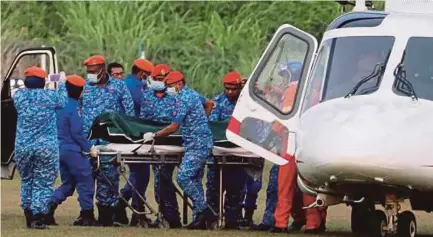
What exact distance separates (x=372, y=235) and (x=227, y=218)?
168cm

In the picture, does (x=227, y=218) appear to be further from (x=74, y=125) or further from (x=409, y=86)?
(x=409, y=86)

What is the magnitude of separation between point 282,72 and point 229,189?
1.92 metres

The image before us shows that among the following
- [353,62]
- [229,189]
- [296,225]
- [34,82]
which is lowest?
[296,225]

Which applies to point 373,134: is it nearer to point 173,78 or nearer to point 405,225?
point 405,225

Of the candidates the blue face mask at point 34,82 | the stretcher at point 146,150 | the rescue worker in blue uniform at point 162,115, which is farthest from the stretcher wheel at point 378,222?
the blue face mask at point 34,82

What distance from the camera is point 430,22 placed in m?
13.5

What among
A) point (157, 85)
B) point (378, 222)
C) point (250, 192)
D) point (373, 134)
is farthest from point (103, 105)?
point (373, 134)

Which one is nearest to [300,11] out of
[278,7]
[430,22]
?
[278,7]

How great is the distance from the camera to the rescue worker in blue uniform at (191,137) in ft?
50.2

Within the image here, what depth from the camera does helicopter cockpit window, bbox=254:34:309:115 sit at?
14.5m

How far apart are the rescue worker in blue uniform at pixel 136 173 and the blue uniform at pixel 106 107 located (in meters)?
0.32

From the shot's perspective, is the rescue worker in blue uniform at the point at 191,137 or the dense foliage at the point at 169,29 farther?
the dense foliage at the point at 169,29

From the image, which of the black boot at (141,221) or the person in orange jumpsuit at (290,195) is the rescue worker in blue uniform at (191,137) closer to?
the black boot at (141,221)

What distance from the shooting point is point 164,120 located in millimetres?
15930
